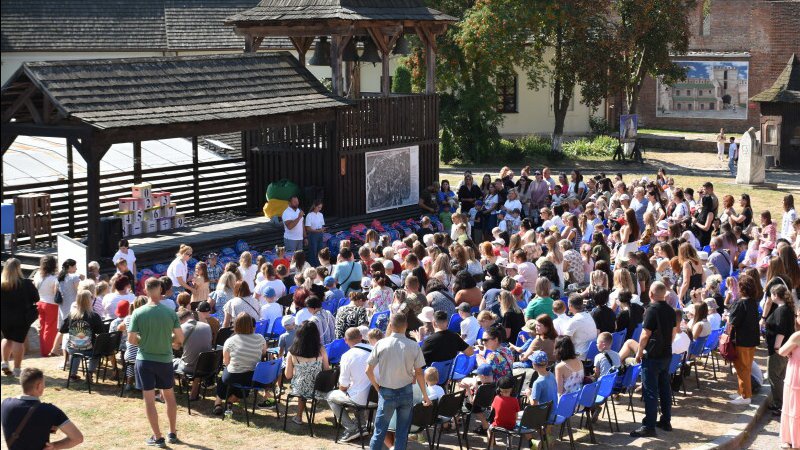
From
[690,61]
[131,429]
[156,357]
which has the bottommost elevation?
[131,429]

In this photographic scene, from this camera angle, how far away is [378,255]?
1716 cm

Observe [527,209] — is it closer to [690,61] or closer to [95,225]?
[95,225]

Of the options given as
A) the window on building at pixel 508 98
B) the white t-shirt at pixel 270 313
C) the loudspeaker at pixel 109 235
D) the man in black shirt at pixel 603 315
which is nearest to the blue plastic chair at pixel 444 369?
the man in black shirt at pixel 603 315

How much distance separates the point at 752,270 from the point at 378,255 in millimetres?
5602

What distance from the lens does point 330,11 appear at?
76.8 feet

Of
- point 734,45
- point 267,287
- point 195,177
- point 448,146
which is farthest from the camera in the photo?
point 734,45

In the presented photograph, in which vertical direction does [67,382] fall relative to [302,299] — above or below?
below

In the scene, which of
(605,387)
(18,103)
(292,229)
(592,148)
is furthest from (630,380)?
(592,148)

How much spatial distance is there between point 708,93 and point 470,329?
1656 inches

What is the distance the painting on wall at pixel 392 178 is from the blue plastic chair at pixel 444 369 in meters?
12.1

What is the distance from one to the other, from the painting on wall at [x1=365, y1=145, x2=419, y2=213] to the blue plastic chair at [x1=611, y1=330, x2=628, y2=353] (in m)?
11.2

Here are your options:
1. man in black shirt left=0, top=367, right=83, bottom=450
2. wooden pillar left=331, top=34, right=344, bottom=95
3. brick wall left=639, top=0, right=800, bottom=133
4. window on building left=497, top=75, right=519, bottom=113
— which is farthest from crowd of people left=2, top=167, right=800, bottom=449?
brick wall left=639, top=0, right=800, bottom=133

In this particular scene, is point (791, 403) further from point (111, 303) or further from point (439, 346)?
point (111, 303)

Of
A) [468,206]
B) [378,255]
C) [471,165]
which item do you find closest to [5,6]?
[471,165]
